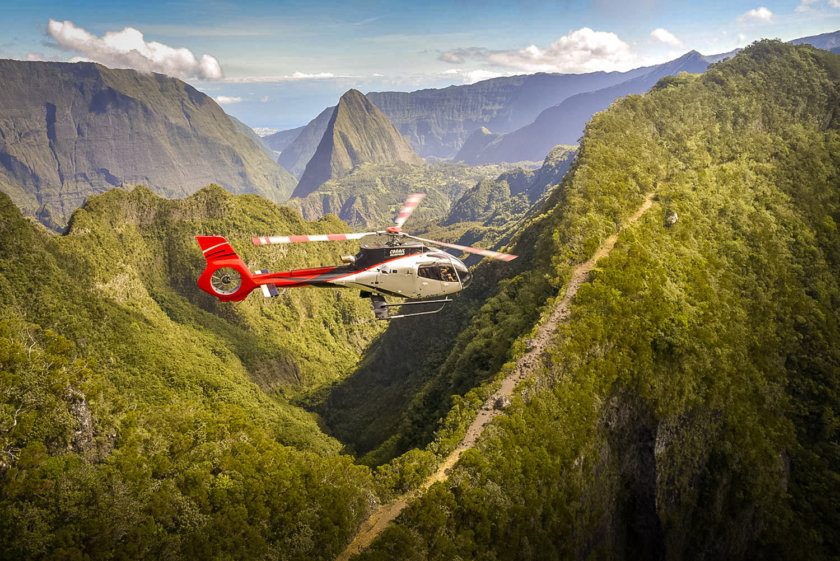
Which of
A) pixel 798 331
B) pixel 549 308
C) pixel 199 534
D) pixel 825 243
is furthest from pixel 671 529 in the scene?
pixel 825 243

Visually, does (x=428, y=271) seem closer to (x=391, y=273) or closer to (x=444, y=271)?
(x=444, y=271)

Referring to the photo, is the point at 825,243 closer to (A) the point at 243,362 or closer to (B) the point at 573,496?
(B) the point at 573,496

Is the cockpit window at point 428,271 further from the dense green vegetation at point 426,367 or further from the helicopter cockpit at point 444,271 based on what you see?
the dense green vegetation at point 426,367

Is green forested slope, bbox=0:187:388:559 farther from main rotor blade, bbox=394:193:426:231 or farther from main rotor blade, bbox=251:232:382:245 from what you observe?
main rotor blade, bbox=394:193:426:231

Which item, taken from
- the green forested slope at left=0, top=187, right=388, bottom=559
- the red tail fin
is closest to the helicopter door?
the green forested slope at left=0, top=187, right=388, bottom=559

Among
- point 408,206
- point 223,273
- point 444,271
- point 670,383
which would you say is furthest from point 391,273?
point 670,383
